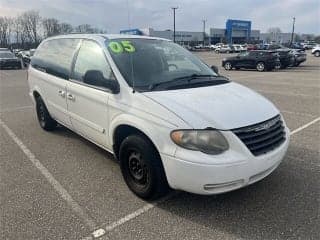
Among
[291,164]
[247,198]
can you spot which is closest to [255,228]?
[247,198]

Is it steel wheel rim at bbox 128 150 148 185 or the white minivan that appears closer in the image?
the white minivan

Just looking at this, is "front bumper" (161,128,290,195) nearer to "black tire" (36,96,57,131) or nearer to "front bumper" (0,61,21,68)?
"black tire" (36,96,57,131)

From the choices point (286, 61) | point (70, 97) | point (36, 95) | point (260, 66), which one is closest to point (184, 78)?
point (70, 97)

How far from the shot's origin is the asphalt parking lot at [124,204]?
9.96 ft

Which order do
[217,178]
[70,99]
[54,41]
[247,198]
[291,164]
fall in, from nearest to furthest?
[217,178], [247,198], [291,164], [70,99], [54,41]

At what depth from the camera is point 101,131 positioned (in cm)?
416

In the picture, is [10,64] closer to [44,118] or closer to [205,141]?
[44,118]

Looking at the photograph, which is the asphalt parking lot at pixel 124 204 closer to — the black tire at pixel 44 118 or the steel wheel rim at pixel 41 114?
the black tire at pixel 44 118

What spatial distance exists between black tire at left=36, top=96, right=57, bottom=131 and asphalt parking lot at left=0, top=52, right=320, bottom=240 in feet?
3.50

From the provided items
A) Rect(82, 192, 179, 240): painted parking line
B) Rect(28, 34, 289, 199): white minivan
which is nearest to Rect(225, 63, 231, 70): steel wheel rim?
Rect(28, 34, 289, 199): white minivan

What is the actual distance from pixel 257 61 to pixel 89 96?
19.9 meters

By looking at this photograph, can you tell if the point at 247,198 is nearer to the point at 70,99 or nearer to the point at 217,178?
the point at 217,178

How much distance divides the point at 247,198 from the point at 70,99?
288cm

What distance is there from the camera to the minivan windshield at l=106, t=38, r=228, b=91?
149 inches
